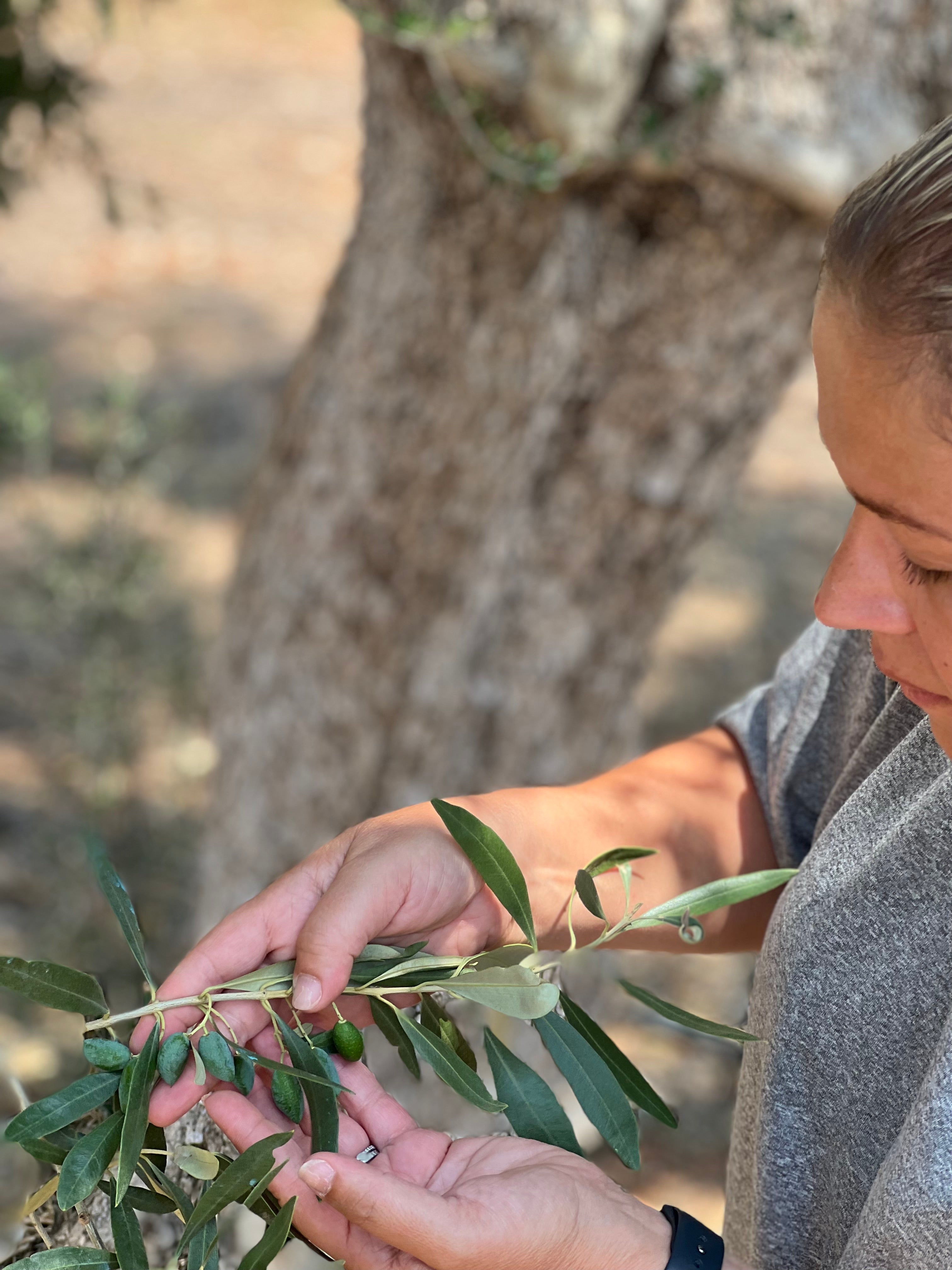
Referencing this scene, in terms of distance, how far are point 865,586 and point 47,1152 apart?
695mm

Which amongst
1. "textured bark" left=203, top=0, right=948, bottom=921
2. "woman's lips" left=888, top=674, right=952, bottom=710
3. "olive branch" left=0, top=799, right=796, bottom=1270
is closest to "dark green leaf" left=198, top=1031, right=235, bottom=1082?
"olive branch" left=0, top=799, right=796, bottom=1270

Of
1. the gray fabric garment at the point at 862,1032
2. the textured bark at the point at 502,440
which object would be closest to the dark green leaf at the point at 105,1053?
the gray fabric garment at the point at 862,1032

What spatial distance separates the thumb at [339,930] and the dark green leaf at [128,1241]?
0.18m

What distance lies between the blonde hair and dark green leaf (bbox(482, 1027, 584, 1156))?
60cm

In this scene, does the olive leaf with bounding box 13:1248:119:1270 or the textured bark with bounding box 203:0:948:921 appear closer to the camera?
the olive leaf with bounding box 13:1248:119:1270

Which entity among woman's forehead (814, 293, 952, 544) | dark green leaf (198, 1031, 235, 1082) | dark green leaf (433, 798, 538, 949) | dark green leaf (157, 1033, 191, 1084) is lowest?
dark green leaf (157, 1033, 191, 1084)

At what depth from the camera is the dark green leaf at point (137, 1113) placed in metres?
0.87

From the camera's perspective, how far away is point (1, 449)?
3.27 m

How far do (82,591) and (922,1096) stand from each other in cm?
305

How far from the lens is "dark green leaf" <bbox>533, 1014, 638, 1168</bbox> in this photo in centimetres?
99

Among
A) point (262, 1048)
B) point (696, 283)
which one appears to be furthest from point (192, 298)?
point (262, 1048)

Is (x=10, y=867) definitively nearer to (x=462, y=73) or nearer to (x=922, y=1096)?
(x=462, y=73)

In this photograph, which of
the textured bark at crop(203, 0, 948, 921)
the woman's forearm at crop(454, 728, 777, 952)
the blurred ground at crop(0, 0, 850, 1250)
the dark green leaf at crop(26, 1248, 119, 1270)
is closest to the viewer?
the dark green leaf at crop(26, 1248, 119, 1270)

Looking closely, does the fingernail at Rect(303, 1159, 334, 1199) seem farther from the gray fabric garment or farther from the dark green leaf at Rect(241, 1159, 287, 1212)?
the gray fabric garment
